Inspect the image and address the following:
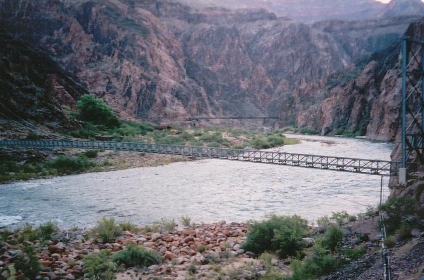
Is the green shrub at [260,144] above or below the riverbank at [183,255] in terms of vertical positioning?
below

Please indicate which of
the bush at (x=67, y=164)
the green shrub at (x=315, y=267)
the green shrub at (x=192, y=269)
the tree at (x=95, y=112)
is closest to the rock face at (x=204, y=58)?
the tree at (x=95, y=112)

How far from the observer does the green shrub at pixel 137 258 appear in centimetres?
932

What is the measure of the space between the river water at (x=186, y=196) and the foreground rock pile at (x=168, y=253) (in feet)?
8.82

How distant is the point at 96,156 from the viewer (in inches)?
1273

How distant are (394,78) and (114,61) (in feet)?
194

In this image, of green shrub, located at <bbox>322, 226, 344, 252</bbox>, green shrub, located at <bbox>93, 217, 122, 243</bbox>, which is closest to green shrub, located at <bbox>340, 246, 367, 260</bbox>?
green shrub, located at <bbox>322, 226, 344, 252</bbox>

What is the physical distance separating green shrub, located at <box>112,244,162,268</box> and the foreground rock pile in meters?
0.21

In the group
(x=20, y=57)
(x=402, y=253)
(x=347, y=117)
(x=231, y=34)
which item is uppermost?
(x=231, y=34)

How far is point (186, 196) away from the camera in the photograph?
19312 millimetres

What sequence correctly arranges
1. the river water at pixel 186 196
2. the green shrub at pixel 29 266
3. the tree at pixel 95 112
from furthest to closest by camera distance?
the tree at pixel 95 112, the river water at pixel 186 196, the green shrub at pixel 29 266

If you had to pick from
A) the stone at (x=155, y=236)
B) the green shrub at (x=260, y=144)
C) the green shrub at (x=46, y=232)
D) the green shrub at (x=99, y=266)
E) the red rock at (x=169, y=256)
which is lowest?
the green shrub at (x=260, y=144)

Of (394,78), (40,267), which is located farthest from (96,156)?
(394,78)

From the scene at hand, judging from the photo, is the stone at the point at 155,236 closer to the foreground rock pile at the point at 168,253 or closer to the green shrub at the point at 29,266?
the foreground rock pile at the point at 168,253

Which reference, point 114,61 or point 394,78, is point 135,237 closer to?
point 394,78
